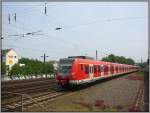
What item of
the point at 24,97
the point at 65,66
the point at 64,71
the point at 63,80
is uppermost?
the point at 65,66

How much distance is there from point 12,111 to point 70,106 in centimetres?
312

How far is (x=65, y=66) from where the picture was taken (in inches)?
1019

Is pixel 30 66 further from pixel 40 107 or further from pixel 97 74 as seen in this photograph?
pixel 40 107

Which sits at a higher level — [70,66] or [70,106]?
[70,66]

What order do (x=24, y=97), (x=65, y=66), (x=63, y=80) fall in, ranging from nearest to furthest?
(x=24, y=97) < (x=63, y=80) < (x=65, y=66)

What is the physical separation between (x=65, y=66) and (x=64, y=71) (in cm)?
41

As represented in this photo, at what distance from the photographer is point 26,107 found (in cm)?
1572

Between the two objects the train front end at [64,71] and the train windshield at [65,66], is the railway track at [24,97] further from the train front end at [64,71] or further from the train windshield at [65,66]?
the train windshield at [65,66]

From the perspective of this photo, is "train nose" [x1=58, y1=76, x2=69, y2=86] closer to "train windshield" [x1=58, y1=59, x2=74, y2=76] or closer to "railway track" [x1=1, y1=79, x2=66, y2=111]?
"train windshield" [x1=58, y1=59, x2=74, y2=76]

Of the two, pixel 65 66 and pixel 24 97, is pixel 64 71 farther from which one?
pixel 24 97

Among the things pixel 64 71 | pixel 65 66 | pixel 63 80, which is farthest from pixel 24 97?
pixel 65 66

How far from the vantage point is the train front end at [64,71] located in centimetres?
2548

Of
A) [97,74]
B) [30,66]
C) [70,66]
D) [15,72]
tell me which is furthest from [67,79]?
[30,66]

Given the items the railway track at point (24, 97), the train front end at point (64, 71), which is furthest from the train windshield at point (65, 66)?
the railway track at point (24, 97)
